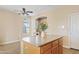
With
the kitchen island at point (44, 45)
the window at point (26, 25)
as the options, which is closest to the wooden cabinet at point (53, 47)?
the kitchen island at point (44, 45)

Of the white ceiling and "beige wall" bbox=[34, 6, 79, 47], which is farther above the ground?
the white ceiling

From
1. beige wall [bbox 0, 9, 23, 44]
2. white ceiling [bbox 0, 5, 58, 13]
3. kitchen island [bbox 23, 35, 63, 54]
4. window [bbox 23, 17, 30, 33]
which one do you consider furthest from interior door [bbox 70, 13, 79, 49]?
beige wall [bbox 0, 9, 23, 44]

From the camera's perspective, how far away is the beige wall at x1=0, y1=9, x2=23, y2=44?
128 cm

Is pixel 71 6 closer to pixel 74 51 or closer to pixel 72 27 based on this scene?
pixel 72 27

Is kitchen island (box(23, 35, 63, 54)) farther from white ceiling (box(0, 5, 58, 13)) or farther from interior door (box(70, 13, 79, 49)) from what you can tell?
white ceiling (box(0, 5, 58, 13))

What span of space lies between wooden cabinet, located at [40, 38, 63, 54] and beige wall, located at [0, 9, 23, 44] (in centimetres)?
38

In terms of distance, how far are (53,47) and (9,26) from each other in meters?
0.71

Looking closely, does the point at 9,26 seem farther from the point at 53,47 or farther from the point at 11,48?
the point at 53,47

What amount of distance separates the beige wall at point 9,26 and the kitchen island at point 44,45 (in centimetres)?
15

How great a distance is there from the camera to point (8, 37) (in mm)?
1302

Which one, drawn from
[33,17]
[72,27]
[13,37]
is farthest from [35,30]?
[72,27]
